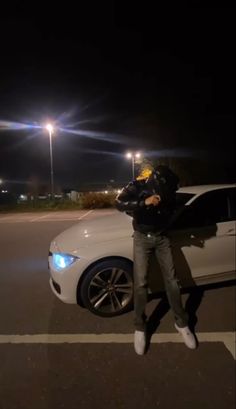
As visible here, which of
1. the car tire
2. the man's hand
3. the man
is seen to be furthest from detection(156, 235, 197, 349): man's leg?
the car tire

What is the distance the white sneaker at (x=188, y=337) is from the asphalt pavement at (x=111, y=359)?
6 cm

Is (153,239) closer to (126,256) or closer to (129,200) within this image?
(129,200)

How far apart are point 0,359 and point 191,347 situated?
65.9 inches

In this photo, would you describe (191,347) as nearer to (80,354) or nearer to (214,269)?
(80,354)

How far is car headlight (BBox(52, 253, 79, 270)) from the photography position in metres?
3.68

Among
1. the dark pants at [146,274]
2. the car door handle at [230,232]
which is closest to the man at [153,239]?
the dark pants at [146,274]

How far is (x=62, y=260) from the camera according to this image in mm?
3754

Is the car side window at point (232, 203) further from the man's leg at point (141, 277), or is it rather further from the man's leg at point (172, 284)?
the man's leg at point (141, 277)

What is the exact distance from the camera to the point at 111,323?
11.6ft

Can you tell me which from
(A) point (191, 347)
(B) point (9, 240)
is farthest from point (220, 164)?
(A) point (191, 347)

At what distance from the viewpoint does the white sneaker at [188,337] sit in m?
2.96

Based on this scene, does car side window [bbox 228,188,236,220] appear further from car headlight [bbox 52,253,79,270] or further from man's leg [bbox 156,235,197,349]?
Result: car headlight [bbox 52,253,79,270]

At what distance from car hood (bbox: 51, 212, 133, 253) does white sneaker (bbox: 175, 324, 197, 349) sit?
1170mm

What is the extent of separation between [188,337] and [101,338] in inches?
32.5
